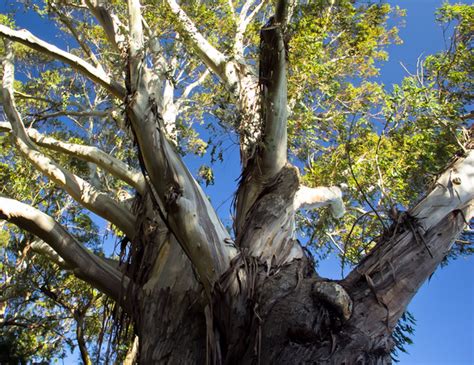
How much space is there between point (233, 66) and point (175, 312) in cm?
302

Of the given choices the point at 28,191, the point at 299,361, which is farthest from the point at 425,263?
the point at 28,191

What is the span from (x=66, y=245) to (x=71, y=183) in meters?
0.97

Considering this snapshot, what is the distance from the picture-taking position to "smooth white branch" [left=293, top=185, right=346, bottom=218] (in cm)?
427

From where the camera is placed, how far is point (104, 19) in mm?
4438

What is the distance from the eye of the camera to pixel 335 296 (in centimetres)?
215

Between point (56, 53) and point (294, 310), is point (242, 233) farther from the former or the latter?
point (56, 53)

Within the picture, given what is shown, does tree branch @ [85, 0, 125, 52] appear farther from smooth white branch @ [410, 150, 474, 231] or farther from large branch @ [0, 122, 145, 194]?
smooth white branch @ [410, 150, 474, 231]

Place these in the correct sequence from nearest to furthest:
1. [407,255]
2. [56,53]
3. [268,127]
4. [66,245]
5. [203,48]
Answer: [407,255] → [66,245] → [268,127] → [56,53] → [203,48]

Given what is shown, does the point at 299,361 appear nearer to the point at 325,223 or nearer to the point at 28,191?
the point at 325,223

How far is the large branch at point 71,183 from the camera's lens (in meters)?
3.60

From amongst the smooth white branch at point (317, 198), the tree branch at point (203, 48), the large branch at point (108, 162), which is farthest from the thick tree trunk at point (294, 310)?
the tree branch at point (203, 48)

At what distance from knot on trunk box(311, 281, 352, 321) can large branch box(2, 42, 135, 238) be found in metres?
1.78

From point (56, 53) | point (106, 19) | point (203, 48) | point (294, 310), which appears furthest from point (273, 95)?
point (203, 48)

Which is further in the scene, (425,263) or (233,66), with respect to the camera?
(233,66)
